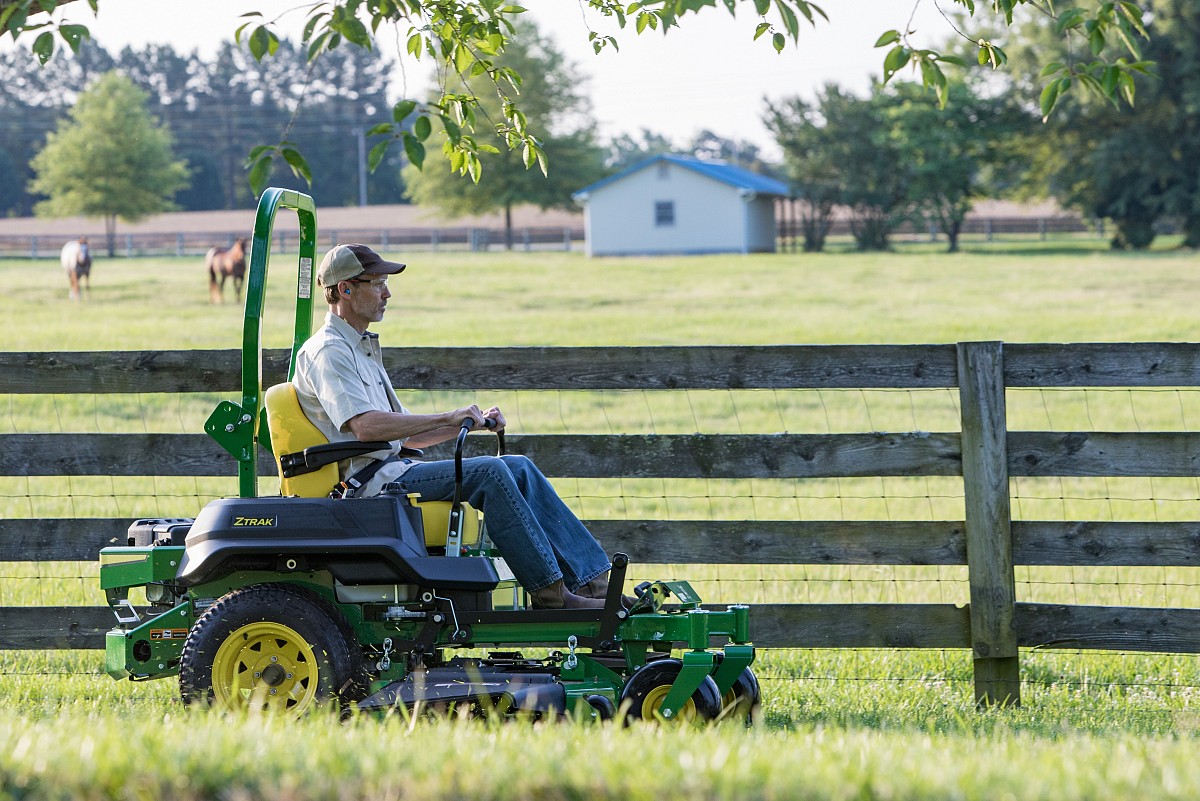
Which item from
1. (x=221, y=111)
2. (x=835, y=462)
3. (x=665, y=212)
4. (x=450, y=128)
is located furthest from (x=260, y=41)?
(x=221, y=111)

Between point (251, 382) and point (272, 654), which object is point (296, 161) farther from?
point (272, 654)

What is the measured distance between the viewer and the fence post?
5.73 metres

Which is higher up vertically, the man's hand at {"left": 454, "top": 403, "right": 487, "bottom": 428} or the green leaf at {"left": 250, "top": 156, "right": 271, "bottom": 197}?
the green leaf at {"left": 250, "top": 156, "right": 271, "bottom": 197}

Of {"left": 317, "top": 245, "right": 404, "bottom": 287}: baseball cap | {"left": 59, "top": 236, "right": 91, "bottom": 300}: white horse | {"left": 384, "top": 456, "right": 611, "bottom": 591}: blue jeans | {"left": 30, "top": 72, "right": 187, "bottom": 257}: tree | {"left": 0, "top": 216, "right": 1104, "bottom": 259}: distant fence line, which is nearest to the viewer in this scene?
{"left": 384, "top": 456, "right": 611, "bottom": 591}: blue jeans

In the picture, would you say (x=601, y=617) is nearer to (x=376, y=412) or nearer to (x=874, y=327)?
(x=376, y=412)

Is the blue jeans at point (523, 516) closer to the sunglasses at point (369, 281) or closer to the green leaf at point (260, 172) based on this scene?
the sunglasses at point (369, 281)

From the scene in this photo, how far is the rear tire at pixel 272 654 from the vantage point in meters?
4.64

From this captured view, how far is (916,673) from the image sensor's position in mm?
6168

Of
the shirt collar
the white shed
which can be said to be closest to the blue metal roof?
the white shed

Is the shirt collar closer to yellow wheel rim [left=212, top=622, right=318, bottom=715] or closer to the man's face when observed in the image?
the man's face

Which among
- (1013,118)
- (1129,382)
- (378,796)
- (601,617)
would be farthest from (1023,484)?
(1013,118)

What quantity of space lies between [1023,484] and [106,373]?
26.5 ft

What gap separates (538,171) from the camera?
72000 millimetres

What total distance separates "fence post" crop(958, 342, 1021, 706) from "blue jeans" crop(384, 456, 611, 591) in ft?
5.44
